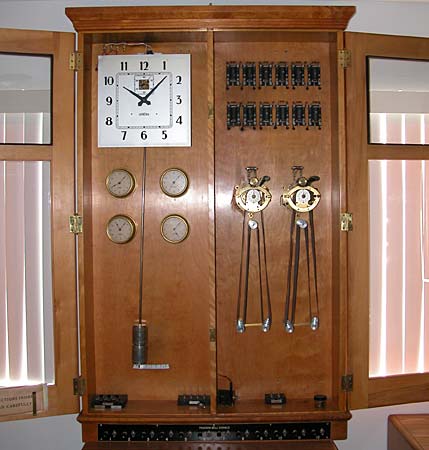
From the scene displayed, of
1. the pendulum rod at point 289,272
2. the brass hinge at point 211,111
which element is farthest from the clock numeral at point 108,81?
the pendulum rod at point 289,272

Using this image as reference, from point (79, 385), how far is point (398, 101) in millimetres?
2099

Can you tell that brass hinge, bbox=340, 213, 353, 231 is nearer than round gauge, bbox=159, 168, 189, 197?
Yes

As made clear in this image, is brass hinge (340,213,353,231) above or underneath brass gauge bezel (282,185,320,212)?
underneath

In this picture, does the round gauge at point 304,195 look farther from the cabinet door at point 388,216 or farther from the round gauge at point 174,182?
the round gauge at point 174,182

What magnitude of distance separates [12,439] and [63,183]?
5.03ft

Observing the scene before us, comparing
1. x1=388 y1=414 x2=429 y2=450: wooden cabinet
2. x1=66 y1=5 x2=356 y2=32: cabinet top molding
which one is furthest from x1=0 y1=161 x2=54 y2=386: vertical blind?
x1=388 y1=414 x2=429 y2=450: wooden cabinet

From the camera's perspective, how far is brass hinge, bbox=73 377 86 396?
2340mm

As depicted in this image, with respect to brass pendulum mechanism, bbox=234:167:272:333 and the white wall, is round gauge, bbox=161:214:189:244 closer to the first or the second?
brass pendulum mechanism, bbox=234:167:272:333

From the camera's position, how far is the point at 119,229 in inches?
102

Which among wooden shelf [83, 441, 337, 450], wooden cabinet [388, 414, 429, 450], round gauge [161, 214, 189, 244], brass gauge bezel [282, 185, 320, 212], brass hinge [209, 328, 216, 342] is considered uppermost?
brass gauge bezel [282, 185, 320, 212]

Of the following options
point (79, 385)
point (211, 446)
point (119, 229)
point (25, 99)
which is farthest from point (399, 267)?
point (25, 99)

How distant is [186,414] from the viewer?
93.4 inches

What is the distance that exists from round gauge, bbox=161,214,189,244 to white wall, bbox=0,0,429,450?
1188 mm

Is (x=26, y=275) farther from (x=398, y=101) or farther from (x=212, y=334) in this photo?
(x=398, y=101)
